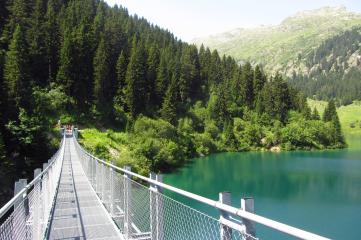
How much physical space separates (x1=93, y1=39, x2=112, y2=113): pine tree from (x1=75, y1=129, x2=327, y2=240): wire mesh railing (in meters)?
53.5

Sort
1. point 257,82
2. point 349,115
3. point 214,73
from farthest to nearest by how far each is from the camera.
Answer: point 349,115, point 214,73, point 257,82

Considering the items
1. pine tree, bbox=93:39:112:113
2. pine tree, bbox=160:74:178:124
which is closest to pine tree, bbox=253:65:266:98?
pine tree, bbox=160:74:178:124

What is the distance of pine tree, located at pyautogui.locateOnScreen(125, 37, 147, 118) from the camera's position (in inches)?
2790

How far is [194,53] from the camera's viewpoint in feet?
340

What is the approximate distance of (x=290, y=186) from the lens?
48.3m

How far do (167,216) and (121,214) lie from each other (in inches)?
132

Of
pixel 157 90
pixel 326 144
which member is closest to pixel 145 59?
pixel 157 90

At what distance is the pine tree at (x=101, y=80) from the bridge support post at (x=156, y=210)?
60.4 meters

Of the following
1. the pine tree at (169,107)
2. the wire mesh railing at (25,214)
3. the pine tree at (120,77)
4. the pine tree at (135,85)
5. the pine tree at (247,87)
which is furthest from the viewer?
the pine tree at (247,87)

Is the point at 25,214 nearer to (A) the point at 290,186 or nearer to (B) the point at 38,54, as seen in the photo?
(A) the point at 290,186

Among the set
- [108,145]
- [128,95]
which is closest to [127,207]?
[108,145]

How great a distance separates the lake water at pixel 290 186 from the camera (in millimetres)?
31328

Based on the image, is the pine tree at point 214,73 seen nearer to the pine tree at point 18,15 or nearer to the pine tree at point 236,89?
the pine tree at point 236,89

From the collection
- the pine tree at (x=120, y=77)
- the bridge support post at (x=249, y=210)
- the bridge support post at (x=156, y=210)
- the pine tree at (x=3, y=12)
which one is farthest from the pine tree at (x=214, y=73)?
the bridge support post at (x=249, y=210)
